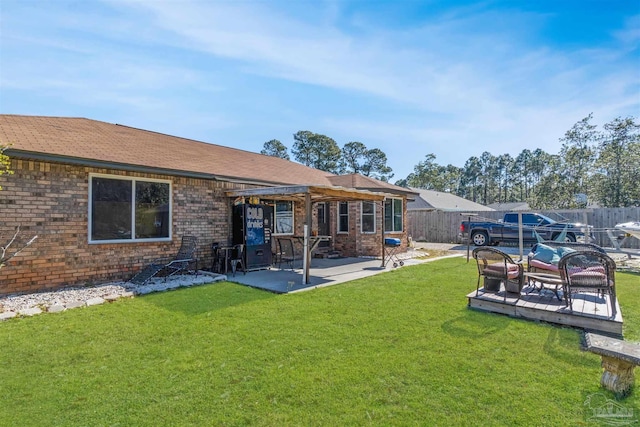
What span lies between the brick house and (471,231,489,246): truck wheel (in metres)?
9.81

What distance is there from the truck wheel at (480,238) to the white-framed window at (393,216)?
5.44 metres

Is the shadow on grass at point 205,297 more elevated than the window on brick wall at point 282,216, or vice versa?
the window on brick wall at point 282,216

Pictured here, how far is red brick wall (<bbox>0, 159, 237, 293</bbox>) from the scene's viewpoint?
19.7 feet

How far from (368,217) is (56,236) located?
977 cm

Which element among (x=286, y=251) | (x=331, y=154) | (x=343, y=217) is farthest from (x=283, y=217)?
(x=331, y=154)

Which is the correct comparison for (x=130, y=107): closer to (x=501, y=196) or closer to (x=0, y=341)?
(x=0, y=341)

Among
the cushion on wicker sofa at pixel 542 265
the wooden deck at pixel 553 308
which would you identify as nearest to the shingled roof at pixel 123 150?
the wooden deck at pixel 553 308

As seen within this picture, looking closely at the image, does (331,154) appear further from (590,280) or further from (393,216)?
(590,280)

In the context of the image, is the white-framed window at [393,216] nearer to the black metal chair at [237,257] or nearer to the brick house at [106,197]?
the brick house at [106,197]

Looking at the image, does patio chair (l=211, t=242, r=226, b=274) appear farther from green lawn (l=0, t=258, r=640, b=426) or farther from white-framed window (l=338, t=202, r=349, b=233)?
white-framed window (l=338, t=202, r=349, b=233)

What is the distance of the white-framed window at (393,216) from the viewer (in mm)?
13844

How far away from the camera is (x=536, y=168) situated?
58.0 m

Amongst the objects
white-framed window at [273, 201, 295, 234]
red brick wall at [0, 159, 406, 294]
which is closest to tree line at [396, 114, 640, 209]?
white-framed window at [273, 201, 295, 234]

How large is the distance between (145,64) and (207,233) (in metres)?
4.91
